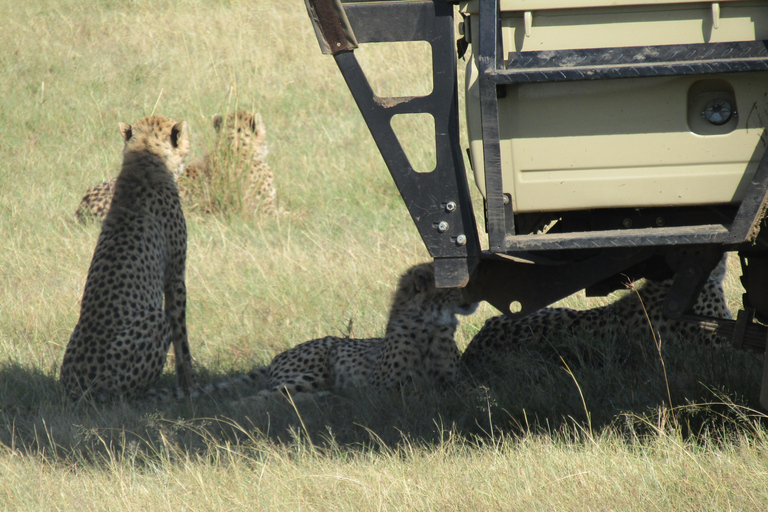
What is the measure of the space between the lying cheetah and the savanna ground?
24 centimetres

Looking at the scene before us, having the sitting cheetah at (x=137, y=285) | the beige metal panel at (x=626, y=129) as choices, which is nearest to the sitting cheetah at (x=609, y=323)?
the sitting cheetah at (x=137, y=285)

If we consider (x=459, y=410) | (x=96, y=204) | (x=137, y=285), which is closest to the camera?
(x=459, y=410)

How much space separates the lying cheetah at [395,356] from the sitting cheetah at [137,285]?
0.79 feet

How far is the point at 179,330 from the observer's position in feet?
15.4

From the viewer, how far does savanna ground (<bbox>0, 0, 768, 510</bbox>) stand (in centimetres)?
281

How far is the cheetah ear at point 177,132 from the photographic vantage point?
203 inches

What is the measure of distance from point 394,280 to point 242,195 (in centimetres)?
227

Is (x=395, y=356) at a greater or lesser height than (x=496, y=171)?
lesser

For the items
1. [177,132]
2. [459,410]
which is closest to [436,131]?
[459,410]

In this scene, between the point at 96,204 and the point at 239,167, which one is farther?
the point at 239,167

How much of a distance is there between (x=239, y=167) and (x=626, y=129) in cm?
536

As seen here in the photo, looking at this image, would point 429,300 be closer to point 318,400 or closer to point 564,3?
point 318,400

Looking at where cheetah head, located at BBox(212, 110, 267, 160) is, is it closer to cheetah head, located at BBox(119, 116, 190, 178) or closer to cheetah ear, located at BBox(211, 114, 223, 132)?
cheetah ear, located at BBox(211, 114, 223, 132)

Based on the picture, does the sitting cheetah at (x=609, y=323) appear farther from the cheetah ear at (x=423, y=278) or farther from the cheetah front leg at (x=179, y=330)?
the cheetah front leg at (x=179, y=330)
